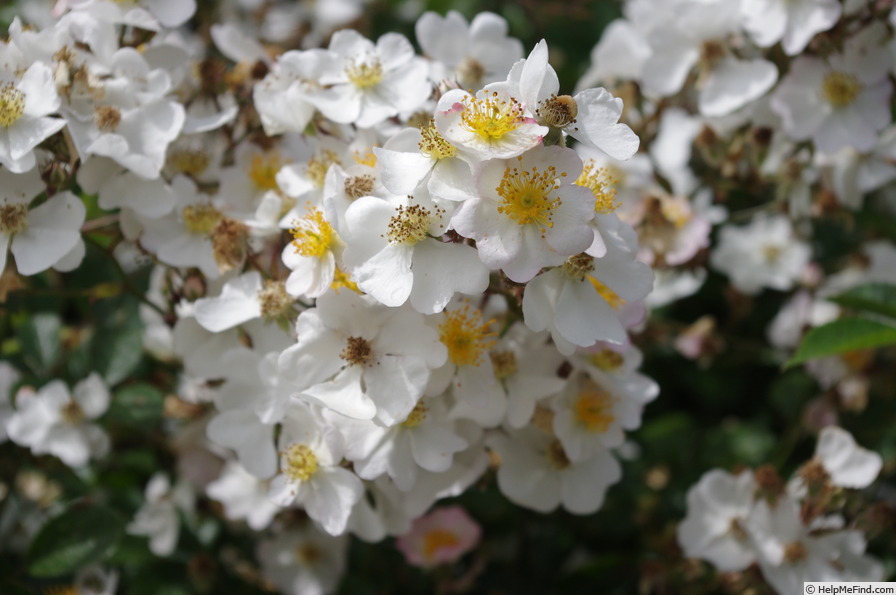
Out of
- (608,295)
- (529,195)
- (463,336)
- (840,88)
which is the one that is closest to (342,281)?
(463,336)

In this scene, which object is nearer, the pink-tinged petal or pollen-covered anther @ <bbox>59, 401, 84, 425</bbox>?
the pink-tinged petal

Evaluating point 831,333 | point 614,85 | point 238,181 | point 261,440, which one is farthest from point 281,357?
point 614,85

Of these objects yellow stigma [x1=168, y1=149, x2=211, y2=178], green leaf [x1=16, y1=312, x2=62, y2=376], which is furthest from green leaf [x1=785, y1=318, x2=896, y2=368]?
green leaf [x1=16, y1=312, x2=62, y2=376]

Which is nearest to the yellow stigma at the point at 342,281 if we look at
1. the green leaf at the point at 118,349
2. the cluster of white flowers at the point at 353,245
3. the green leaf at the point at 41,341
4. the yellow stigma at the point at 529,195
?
the cluster of white flowers at the point at 353,245

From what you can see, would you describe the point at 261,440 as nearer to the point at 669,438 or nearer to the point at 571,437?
the point at 571,437

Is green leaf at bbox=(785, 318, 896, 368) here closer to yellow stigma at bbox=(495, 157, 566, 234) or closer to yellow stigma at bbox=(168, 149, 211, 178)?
yellow stigma at bbox=(495, 157, 566, 234)

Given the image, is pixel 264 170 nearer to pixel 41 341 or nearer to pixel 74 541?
pixel 41 341

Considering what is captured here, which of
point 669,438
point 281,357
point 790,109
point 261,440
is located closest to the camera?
point 281,357

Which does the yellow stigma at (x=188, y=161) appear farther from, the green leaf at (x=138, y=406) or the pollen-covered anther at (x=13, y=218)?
the green leaf at (x=138, y=406)
